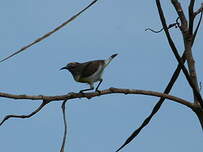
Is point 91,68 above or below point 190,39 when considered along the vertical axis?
below

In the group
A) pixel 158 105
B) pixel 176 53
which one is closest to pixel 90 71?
pixel 158 105

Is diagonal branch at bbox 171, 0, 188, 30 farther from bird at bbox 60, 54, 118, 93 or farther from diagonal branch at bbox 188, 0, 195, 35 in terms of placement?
bird at bbox 60, 54, 118, 93

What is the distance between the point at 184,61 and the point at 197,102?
233mm

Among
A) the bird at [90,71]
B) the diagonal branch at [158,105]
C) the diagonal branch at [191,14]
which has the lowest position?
the bird at [90,71]

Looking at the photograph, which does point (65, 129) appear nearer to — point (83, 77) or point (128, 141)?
point (128, 141)

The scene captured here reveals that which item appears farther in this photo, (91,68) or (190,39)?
(91,68)

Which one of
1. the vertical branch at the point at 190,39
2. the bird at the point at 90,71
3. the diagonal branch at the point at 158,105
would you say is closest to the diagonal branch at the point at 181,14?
the vertical branch at the point at 190,39

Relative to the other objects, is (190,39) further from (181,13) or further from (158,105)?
(158,105)

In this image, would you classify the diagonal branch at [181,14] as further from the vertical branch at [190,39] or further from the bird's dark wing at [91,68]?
the bird's dark wing at [91,68]

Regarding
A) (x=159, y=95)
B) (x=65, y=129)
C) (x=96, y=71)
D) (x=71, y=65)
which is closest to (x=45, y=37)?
(x=65, y=129)

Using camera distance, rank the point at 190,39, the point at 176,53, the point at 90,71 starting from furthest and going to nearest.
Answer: the point at 90,71 < the point at 190,39 < the point at 176,53

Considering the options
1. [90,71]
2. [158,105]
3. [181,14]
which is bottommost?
[90,71]

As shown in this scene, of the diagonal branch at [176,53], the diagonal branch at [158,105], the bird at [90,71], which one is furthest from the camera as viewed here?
the bird at [90,71]

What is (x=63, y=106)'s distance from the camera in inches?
94.4
